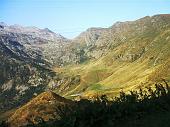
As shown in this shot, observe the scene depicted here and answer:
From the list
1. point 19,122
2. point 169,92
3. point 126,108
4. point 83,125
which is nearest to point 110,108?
point 126,108

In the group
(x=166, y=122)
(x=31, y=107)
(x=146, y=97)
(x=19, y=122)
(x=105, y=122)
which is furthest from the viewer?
(x=31, y=107)

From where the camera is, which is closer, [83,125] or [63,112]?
[83,125]

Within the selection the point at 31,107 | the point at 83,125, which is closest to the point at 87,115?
the point at 83,125

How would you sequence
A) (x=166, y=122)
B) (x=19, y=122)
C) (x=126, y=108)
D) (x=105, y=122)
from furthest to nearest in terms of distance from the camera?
(x=19, y=122)
(x=126, y=108)
(x=105, y=122)
(x=166, y=122)

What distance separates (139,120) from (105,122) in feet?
3.48

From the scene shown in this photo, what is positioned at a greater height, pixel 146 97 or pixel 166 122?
pixel 146 97

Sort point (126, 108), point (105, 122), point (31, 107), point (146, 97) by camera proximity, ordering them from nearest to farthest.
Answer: point (105, 122)
point (126, 108)
point (146, 97)
point (31, 107)

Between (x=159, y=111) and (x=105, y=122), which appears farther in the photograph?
(x=159, y=111)

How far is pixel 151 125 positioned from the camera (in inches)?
400

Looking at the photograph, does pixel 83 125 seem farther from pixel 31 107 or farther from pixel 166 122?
pixel 31 107

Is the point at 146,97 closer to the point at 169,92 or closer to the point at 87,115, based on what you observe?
the point at 169,92

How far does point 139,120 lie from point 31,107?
163ft

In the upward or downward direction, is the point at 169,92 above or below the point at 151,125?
above

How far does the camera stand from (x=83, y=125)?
33.4 ft
